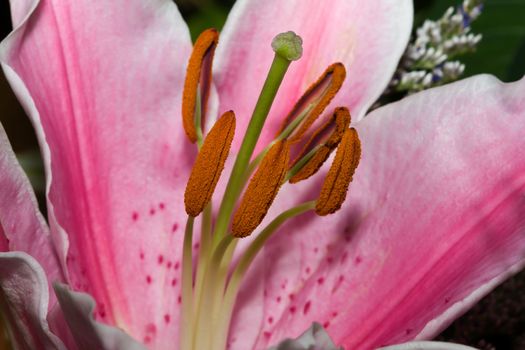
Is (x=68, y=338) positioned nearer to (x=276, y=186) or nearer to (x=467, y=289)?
(x=276, y=186)

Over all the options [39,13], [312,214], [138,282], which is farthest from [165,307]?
[39,13]

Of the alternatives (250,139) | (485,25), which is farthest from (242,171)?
(485,25)

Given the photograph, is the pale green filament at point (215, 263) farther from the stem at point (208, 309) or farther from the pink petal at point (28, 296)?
the pink petal at point (28, 296)

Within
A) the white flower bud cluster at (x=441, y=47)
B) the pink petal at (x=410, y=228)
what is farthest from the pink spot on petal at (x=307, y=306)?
the white flower bud cluster at (x=441, y=47)

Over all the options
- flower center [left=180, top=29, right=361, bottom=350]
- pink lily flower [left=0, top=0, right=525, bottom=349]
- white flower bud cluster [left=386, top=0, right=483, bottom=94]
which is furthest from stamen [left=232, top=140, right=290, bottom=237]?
white flower bud cluster [left=386, top=0, right=483, bottom=94]

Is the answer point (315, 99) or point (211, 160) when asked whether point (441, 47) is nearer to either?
point (315, 99)
